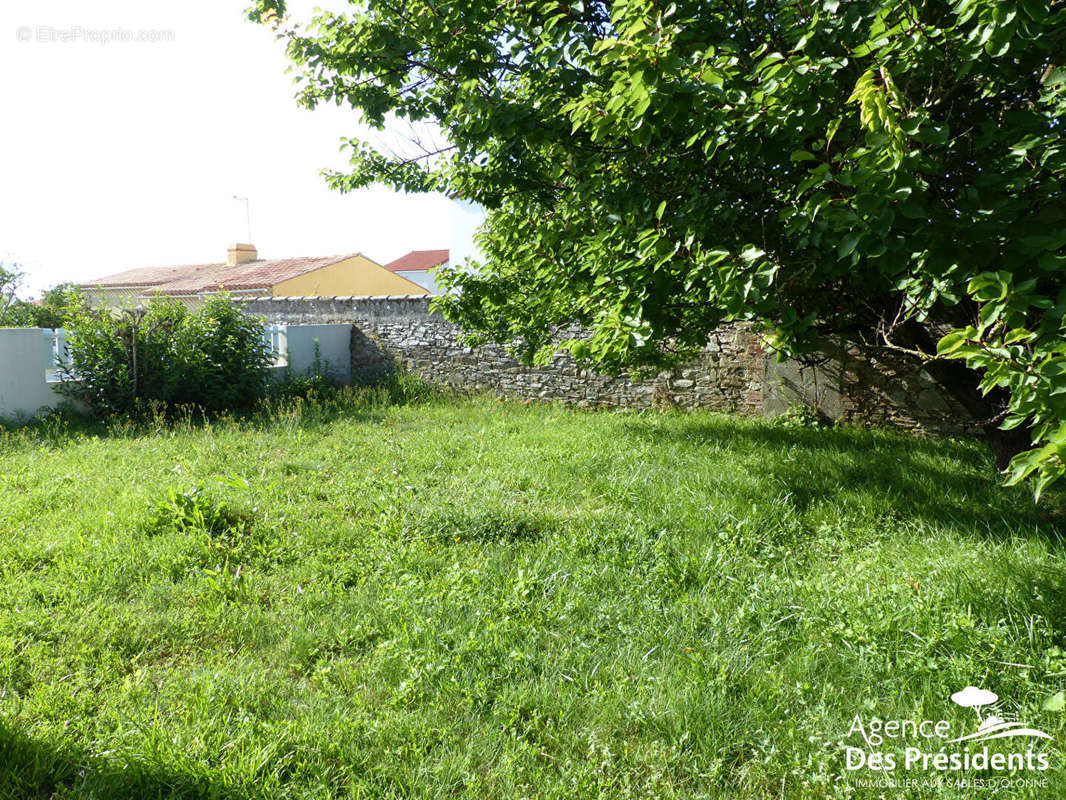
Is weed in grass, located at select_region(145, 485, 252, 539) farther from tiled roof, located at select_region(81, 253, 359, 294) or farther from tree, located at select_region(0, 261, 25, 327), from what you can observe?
tiled roof, located at select_region(81, 253, 359, 294)

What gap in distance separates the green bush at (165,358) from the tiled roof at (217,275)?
1209 centimetres

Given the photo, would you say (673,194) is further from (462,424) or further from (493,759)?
(462,424)

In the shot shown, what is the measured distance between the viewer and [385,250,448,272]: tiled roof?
37.1 meters

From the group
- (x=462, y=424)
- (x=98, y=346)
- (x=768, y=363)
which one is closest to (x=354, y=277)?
(x=98, y=346)

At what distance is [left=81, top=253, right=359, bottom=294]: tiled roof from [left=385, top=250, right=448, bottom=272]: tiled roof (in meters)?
9.79

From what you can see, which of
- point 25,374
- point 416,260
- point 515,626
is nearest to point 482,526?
point 515,626

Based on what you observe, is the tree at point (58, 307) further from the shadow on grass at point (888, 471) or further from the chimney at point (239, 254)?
the chimney at point (239, 254)

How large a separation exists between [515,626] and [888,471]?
4.02 meters

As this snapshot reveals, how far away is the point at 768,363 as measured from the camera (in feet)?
28.3

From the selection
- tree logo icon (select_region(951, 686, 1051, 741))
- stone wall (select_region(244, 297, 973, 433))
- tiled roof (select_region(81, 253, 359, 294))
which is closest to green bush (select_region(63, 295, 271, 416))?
stone wall (select_region(244, 297, 973, 433))

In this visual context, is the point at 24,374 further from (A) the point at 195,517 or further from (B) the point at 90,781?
(B) the point at 90,781

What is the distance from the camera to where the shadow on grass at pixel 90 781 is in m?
2.23

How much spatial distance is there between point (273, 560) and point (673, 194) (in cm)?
349

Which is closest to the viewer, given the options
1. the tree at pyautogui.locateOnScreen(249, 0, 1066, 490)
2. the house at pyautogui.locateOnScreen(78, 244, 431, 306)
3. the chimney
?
the tree at pyautogui.locateOnScreen(249, 0, 1066, 490)
